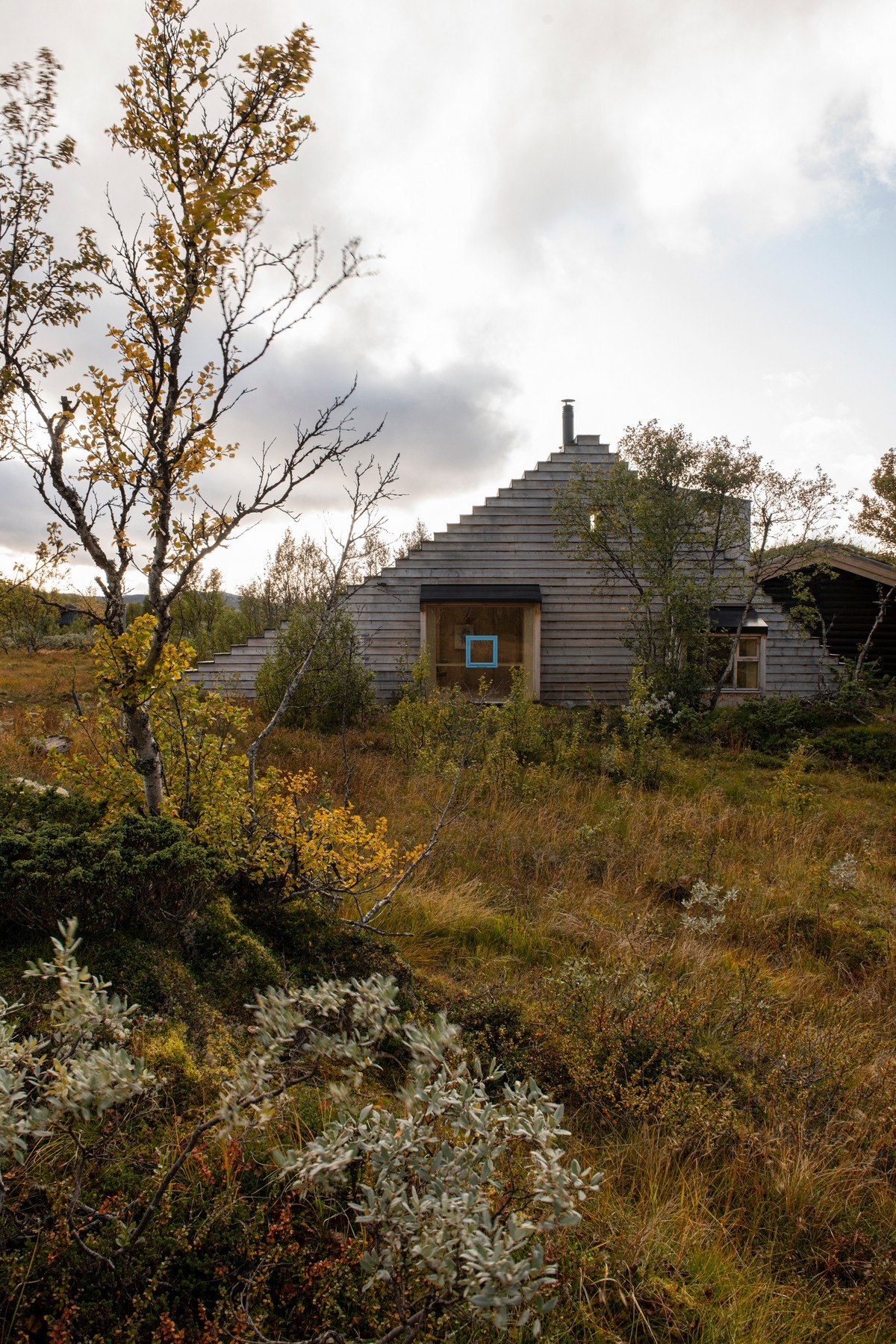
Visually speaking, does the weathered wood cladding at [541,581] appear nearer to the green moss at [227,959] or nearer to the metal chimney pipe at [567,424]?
the metal chimney pipe at [567,424]

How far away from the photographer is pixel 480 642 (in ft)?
52.5

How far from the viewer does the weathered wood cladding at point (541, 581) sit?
14414 mm

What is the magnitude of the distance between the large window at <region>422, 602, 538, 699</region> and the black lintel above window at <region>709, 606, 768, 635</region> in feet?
12.8

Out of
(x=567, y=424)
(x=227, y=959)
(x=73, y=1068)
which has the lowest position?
(x=227, y=959)

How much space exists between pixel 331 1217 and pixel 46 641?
102ft

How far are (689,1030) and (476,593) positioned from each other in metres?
11.7

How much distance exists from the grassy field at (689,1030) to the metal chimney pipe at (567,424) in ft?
34.0

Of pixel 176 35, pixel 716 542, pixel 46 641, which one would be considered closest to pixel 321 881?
pixel 176 35

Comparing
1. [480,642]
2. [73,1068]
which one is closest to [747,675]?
[480,642]

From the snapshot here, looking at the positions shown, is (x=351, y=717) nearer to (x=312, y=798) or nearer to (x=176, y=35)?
(x=312, y=798)

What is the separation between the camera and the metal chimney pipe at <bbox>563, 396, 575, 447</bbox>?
1477 centimetres

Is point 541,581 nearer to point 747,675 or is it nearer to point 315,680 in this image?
point 747,675

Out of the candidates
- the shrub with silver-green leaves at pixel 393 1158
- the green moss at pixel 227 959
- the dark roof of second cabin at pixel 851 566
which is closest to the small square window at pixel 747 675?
the dark roof of second cabin at pixel 851 566

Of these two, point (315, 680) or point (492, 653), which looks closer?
point (315, 680)
